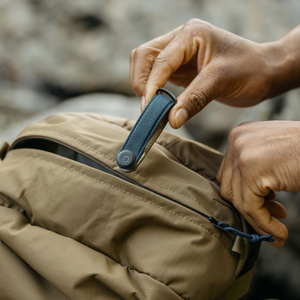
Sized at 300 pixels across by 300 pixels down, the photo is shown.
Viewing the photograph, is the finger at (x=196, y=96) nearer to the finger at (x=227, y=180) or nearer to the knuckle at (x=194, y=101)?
the knuckle at (x=194, y=101)

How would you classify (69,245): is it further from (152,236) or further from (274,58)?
(274,58)

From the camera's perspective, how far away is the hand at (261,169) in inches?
19.9

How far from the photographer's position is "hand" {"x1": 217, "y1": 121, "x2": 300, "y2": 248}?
19.9 inches

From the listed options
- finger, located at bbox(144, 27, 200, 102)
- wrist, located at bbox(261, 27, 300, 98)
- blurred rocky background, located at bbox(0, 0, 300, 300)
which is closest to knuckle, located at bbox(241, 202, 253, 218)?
finger, located at bbox(144, 27, 200, 102)

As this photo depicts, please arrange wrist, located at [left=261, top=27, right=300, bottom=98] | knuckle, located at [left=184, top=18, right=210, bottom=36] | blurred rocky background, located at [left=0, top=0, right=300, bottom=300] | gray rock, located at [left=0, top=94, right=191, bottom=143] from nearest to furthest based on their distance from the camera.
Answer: knuckle, located at [left=184, top=18, right=210, bottom=36] → wrist, located at [left=261, top=27, right=300, bottom=98] → gray rock, located at [left=0, top=94, right=191, bottom=143] → blurred rocky background, located at [left=0, top=0, right=300, bottom=300]

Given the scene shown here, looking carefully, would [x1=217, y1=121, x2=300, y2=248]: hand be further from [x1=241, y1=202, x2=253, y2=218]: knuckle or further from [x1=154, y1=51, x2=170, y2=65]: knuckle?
[x1=154, y1=51, x2=170, y2=65]: knuckle

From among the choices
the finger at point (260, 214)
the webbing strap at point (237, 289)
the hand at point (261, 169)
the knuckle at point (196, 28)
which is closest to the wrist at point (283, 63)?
the knuckle at point (196, 28)

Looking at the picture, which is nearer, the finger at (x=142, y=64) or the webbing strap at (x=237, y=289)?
the webbing strap at (x=237, y=289)

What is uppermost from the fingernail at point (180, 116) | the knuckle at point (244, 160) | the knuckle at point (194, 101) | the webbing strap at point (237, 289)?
the knuckle at point (194, 101)

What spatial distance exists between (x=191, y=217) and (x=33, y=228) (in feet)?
1.14

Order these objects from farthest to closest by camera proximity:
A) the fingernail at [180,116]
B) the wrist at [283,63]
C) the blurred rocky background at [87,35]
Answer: the blurred rocky background at [87,35] → the wrist at [283,63] → the fingernail at [180,116]

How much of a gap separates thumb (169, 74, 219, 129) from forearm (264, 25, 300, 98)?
0.94 ft

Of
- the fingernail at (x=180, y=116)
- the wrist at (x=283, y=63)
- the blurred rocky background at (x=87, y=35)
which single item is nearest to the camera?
the fingernail at (x=180, y=116)

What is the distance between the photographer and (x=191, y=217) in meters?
0.55
